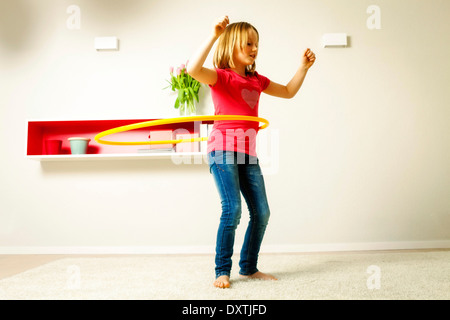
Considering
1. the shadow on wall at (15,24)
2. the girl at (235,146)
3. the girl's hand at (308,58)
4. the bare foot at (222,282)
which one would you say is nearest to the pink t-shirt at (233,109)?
the girl at (235,146)

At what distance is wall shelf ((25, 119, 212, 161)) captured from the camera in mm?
2570

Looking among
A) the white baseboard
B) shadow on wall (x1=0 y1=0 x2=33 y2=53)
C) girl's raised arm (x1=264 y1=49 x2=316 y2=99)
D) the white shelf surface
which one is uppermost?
shadow on wall (x1=0 y1=0 x2=33 y2=53)

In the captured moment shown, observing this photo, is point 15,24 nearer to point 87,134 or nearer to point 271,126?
point 87,134

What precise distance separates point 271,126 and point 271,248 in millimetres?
887

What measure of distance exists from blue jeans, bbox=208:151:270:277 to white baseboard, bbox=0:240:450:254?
99 centimetres

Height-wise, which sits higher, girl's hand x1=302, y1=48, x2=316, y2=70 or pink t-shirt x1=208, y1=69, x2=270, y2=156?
girl's hand x1=302, y1=48, x2=316, y2=70

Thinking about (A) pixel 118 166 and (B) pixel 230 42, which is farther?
(A) pixel 118 166

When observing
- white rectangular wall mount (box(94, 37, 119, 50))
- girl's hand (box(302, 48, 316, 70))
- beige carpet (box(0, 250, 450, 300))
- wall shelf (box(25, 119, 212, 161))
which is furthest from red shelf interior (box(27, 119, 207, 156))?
girl's hand (box(302, 48, 316, 70))

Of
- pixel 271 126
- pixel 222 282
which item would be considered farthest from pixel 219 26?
pixel 271 126

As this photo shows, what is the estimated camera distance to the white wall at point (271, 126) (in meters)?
2.69

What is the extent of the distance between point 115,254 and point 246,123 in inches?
63.3

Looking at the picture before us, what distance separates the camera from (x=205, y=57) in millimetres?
1420

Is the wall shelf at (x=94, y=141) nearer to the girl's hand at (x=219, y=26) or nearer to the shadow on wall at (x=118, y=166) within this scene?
the shadow on wall at (x=118, y=166)

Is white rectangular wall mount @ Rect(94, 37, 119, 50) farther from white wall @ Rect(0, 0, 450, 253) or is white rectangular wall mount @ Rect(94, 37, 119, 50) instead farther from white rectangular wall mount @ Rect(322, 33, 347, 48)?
white rectangular wall mount @ Rect(322, 33, 347, 48)
